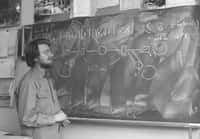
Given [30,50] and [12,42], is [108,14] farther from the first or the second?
[12,42]

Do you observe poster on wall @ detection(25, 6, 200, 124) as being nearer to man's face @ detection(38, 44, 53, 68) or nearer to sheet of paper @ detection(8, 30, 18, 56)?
sheet of paper @ detection(8, 30, 18, 56)

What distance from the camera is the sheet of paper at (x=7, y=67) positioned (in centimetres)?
342

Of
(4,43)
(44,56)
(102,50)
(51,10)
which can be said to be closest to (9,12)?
(4,43)

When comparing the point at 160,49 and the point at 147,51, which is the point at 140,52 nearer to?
the point at 147,51

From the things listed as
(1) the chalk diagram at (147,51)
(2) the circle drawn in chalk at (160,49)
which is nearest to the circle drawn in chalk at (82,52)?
(1) the chalk diagram at (147,51)

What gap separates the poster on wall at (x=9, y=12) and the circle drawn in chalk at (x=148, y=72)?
1.77 metres

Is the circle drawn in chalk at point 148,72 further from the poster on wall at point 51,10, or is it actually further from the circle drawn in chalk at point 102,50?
the poster on wall at point 51,10

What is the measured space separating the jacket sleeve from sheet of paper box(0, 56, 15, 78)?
4.76 feet

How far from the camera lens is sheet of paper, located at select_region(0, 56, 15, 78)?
3.42 metres

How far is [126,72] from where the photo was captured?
103 inches

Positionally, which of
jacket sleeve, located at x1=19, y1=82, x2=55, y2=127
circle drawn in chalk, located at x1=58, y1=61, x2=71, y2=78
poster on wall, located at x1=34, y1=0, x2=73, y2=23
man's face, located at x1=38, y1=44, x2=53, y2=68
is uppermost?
poster on wall, located at x1=34, y1=0, x2=73, y2=23

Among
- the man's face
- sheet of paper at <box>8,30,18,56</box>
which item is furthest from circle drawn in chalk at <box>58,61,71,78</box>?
sheet of paper at <box>8,30,18,56</box>

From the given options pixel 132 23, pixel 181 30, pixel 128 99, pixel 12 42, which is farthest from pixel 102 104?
pixel 12 42

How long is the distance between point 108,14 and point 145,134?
3.90 feet
